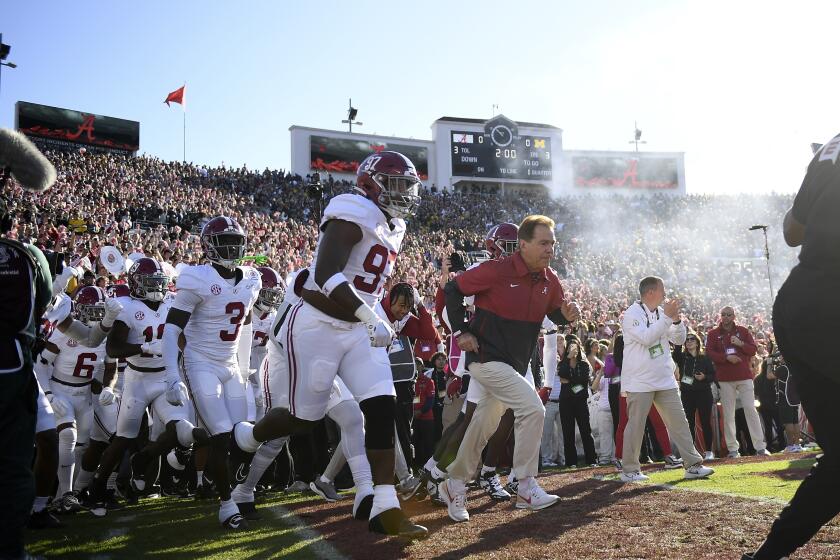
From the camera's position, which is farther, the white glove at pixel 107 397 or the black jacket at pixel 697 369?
the black jacket at pixel 697 369

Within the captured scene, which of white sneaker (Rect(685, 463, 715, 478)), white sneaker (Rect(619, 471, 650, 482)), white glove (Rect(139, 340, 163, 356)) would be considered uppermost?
white glove (Rect(139, 340, 163, 356))

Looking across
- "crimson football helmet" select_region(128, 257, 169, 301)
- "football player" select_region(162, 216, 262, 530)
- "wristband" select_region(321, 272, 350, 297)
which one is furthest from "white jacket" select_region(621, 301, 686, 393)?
"crimson football helmet" select_region(128, 257, 169, 301)

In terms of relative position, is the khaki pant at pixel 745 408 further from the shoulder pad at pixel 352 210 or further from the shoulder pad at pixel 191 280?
the shoulder pad at pixel 352 210

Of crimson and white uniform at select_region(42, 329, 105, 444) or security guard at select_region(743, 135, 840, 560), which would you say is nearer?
security guard at select_region(743, 135, 840, 560)

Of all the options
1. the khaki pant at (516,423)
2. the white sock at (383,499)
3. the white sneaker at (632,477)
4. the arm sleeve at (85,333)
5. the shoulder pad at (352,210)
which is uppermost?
the shoulder pad at (352,210)

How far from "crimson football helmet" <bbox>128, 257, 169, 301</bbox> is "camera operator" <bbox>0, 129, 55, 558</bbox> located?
360cm

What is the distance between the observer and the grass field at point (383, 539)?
15.2 ft

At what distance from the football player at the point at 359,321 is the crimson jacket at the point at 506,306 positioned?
3.22 ft

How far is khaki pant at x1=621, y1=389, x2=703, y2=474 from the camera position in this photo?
757 cm

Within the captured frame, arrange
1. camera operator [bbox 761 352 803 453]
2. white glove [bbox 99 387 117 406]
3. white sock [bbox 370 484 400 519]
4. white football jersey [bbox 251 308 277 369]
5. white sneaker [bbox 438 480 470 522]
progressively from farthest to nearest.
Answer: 1. camera operator [bbox 761 352 803 453]
2. white football jersey [bbox 251 308 277 369]
3. white glove [bbox 99 387 117 406]
4. white sneaker [bbox 438 480 470 522]
5. white sock [bbox 370 484 400 519]

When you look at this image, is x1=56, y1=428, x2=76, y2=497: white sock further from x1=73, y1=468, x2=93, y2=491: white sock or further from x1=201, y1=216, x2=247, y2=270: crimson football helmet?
x1=201, y1=216, x2=247, y2=270: crimson football helmet

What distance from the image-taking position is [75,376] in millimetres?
7691

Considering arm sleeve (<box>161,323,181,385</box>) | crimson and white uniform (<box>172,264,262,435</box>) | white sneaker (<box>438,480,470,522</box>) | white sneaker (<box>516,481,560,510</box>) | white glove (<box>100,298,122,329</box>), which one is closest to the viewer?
white sneaker (<box>438,480,470,522</box>)

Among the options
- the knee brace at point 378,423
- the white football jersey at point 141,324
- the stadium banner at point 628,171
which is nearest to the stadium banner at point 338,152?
the stadium banner at point 628,171
